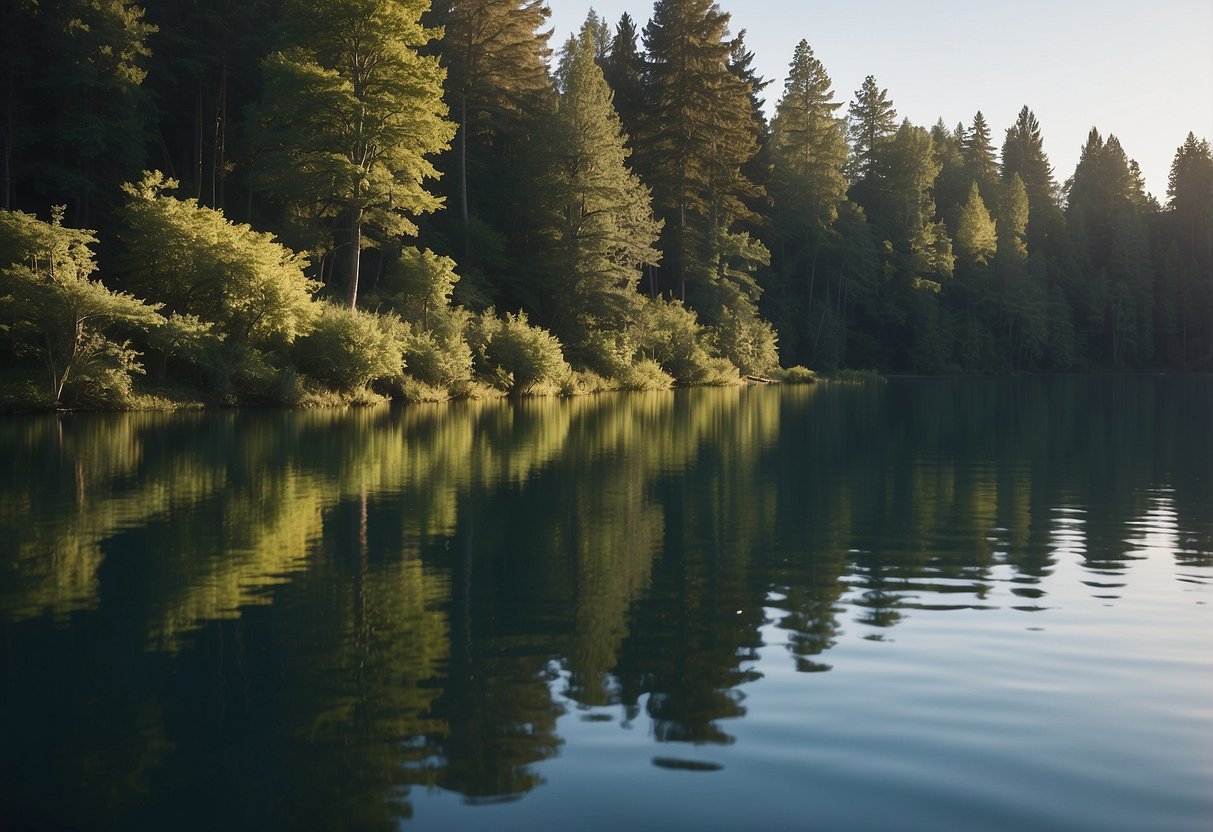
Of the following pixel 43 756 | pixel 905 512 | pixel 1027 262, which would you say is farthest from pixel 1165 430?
pixel 1027 262

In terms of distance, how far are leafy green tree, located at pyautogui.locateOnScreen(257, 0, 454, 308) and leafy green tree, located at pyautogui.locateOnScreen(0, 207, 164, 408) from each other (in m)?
9.04

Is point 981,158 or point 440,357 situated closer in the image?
point 440,357

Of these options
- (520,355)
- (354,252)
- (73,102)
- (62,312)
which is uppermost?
(73,102)

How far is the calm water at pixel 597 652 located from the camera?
489 centimetres

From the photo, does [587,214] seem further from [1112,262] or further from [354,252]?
[1112,262]

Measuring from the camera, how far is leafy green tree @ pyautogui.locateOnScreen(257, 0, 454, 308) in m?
35.9

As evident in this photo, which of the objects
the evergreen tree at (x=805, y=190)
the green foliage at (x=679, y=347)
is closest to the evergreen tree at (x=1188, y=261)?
the evergreen tree at (x=805, y=190)

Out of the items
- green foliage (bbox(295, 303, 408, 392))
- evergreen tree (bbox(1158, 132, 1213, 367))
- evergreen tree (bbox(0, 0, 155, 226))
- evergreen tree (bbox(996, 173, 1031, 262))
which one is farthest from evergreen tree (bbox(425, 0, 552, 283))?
evergreen tree (bbox(1158, 132, 1213, 367))

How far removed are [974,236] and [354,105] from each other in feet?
217

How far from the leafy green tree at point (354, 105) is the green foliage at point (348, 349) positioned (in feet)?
9.32

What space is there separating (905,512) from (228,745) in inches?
401

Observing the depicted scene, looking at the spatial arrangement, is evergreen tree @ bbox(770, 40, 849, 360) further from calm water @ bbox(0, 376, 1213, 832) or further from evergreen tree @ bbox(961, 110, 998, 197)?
calm water @ bbox(0, 376, 1213, 832)

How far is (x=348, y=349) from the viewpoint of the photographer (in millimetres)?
34188

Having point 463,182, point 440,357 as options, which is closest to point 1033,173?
point 463,182
